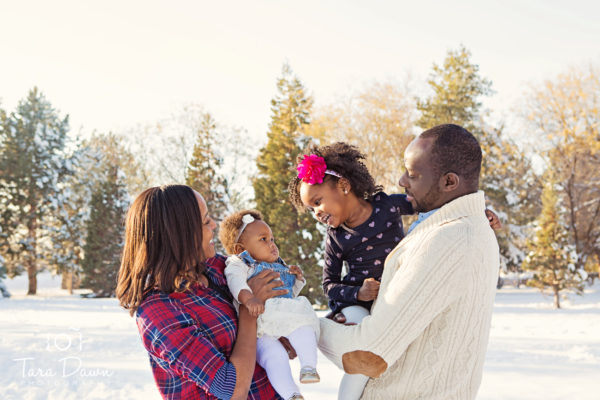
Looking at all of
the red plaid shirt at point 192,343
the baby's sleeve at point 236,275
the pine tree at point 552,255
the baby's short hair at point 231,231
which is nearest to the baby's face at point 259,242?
the baby's short hair at point 231,231

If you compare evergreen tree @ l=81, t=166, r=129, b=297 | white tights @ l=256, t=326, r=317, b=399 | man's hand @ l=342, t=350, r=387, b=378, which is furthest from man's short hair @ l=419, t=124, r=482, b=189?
evergreen tree @ l=81, t=166, r=129, b=297

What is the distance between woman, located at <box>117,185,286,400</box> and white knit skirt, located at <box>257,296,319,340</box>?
0.43ft

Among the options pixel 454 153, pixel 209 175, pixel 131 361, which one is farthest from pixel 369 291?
pixel 209 175

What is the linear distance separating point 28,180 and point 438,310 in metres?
32.3

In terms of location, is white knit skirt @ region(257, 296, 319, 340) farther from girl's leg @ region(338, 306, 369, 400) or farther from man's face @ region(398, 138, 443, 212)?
man's face @ region(398, 138, 443, 212)

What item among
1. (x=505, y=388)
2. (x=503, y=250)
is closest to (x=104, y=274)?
(x=503, y=250)

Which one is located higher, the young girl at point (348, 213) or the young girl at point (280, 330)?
the young girl at point (348, 213)

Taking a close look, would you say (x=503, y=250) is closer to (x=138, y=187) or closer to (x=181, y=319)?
(x=138, y=187)

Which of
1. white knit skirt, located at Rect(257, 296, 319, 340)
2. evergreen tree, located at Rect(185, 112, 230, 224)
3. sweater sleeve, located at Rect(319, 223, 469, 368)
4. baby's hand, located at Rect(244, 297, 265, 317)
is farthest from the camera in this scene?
evergreen tree, located at Rect(185, 112, 230, 224)

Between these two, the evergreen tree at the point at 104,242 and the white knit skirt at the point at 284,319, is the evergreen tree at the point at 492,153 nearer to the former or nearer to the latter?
the evergreen tree at the point at 104,242

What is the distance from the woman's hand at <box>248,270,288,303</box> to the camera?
252 cm

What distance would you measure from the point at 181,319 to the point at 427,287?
3.17 feet

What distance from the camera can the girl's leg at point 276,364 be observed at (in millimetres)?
2416

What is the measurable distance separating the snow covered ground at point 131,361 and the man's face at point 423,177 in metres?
5.48
